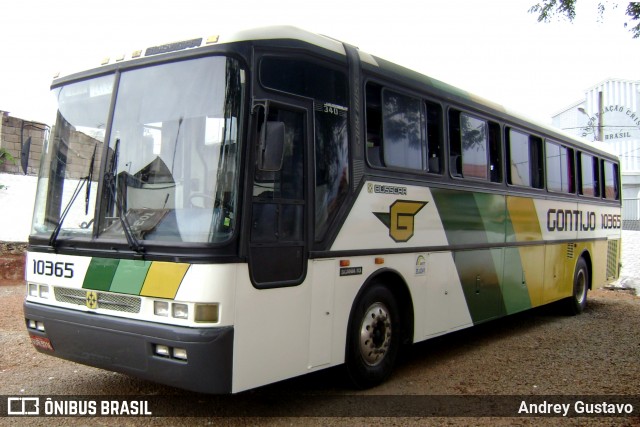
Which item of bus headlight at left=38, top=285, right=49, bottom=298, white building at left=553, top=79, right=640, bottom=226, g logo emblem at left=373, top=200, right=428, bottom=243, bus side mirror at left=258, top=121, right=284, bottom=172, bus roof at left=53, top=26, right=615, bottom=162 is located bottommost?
bus headlight at left=38, top=285, right=49, bottom=298

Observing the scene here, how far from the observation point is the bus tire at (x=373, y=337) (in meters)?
5.56

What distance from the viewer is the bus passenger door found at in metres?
4.48

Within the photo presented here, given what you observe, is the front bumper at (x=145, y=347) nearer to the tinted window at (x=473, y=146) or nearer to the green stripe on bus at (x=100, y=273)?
the green stripe on bus at (x=100, y=273)

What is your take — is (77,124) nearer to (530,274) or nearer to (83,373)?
(83,373)

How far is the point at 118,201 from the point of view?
4.71 meters

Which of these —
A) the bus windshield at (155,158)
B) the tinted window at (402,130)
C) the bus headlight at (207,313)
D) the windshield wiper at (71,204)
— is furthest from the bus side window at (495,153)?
the windshield wiper at (71,204)

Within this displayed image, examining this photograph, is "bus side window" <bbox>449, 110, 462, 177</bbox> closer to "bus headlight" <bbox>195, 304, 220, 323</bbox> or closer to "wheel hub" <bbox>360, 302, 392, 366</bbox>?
"wheel hub" <bbox>360, 302, 392, 366</bbox>

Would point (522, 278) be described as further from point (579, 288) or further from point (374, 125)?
point (374, 125)

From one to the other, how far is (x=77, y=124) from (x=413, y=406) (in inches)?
153

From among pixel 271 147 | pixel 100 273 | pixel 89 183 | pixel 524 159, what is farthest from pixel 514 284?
pixel 89 183

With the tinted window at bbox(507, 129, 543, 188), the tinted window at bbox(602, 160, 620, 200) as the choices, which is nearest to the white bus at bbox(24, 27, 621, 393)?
the tinted window at bbox(507, 129, 543, 188)

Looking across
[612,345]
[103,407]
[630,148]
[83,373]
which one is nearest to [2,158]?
[83,373]

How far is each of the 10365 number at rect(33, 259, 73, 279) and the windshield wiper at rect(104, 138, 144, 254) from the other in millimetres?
676

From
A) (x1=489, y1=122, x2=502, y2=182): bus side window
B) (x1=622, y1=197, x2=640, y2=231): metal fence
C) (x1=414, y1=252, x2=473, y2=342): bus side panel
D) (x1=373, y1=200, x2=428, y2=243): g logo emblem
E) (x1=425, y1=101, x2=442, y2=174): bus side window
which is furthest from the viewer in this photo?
(x1=622, y1=197, x2=640, y2=231): metal fence
